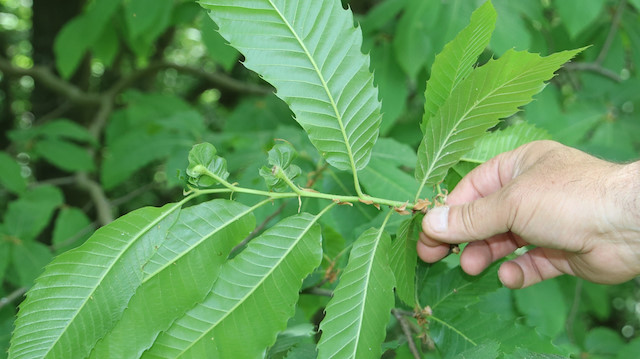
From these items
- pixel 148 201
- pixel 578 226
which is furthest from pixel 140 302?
pixel 148 201

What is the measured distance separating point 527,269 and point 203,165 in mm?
772

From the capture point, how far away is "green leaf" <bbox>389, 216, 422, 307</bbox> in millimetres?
936

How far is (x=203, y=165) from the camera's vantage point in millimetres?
832

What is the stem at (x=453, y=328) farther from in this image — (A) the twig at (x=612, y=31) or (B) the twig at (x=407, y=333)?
(A) the twig at (x=612, y=31)

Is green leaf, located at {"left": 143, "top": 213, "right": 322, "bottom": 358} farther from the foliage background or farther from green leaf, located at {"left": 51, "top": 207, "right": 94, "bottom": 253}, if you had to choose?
green leaf, located at {"left": 51, "top": 207, "right": 94, "bottom": 253}

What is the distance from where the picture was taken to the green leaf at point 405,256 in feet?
3.07

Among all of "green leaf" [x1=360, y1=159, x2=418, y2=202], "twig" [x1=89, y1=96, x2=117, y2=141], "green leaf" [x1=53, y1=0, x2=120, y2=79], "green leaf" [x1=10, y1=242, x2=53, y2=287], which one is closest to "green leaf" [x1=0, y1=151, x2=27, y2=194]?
"green leaf" [x1=10, y1=242, x2=53, y2=287]

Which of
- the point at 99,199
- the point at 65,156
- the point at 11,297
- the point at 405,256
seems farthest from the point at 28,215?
the point at 405,256

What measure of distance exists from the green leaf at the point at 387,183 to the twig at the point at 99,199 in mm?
1258

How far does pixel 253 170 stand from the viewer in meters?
1.49

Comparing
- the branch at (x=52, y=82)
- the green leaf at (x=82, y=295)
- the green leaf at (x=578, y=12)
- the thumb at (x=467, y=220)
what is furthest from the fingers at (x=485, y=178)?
the branch at (x=52, y=82)

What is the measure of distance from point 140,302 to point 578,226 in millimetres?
750

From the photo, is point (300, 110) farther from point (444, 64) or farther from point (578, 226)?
point (578, 226)

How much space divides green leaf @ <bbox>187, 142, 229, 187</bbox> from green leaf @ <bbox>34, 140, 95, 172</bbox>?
1.96 m
